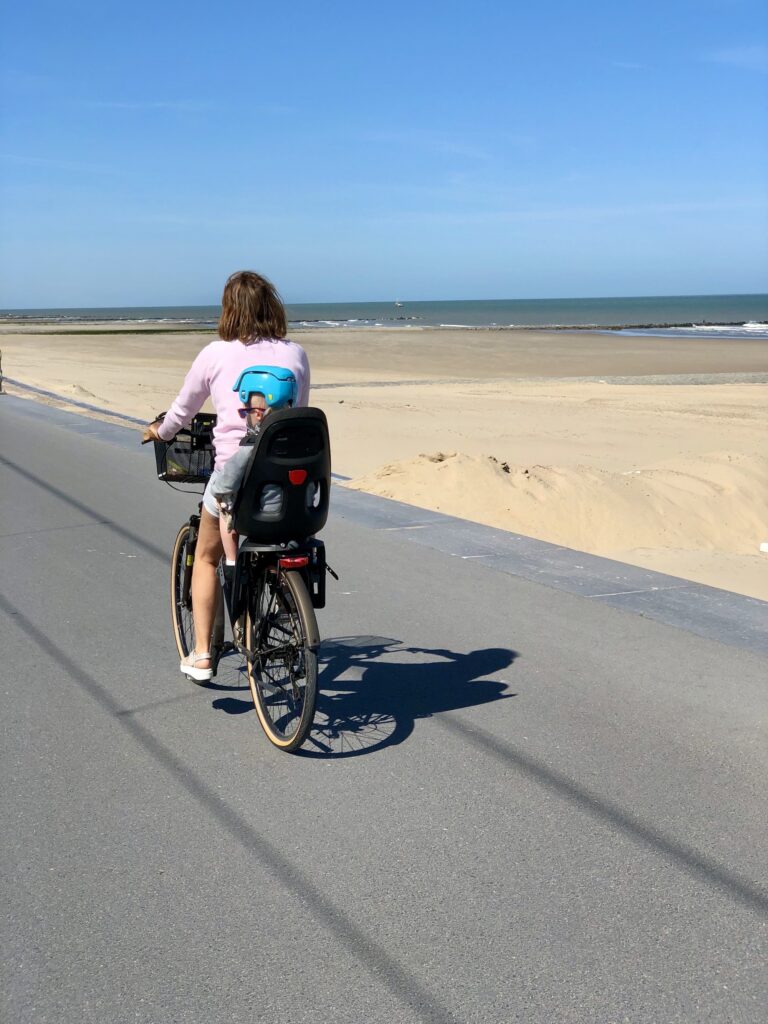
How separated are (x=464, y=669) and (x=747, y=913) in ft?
8.11

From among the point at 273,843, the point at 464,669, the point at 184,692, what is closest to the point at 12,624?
the point at 184,692

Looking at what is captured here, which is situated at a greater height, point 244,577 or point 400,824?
point 244,577

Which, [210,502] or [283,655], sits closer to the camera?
[283,655]

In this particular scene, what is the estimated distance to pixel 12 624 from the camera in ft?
21.6

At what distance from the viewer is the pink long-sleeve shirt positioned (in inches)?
181

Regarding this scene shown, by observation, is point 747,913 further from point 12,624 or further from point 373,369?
point 373,369

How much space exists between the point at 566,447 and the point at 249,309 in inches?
448

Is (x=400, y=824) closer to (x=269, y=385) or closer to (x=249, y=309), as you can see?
(x=269, y=385)

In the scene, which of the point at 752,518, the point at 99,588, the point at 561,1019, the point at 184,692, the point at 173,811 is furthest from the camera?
the point at 752,518

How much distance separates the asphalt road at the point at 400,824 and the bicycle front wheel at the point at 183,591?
187mm

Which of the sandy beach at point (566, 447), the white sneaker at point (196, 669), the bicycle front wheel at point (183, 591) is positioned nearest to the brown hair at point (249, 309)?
the bicycle front wheel at point (183, 591)

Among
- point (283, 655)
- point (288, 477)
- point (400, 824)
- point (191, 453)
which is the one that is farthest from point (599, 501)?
point (400, 824)

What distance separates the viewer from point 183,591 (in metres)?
5.51

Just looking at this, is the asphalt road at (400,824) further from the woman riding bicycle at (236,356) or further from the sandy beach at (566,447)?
the sandy beach at (566,447)
